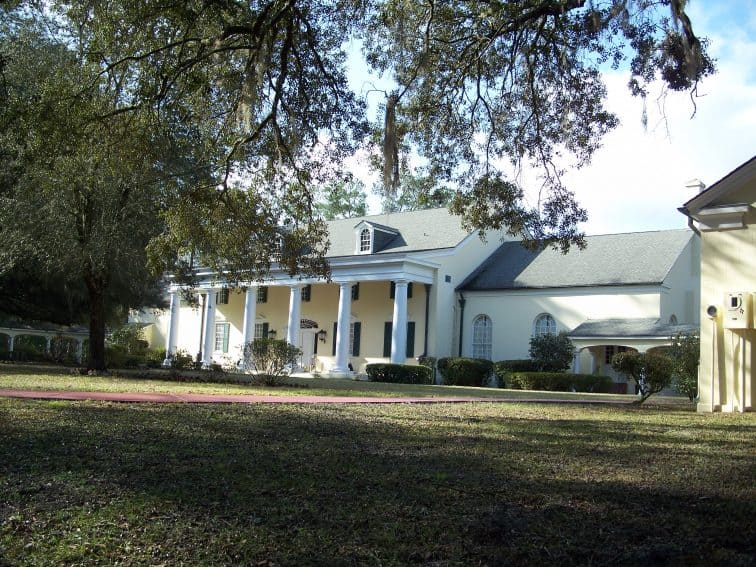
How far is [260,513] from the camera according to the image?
4.71 m

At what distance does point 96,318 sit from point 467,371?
15.1 meters

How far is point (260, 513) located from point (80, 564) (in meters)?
1.22

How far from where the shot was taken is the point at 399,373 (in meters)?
29.1

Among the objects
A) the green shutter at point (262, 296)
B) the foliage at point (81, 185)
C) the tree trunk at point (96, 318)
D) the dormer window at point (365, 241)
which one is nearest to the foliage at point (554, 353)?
the dormer window at point (365, 241)

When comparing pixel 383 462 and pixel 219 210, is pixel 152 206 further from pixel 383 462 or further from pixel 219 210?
pixel 383 462

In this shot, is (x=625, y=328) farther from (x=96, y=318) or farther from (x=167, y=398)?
(x=167, y=398)

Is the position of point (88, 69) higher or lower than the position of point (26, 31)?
lower

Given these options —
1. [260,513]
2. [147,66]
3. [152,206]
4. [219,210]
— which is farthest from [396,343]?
[260,513]

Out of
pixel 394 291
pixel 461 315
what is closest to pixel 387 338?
pixel 394 291

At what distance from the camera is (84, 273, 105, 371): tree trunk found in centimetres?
2048

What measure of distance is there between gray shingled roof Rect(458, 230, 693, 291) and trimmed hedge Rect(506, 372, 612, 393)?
14.8ft

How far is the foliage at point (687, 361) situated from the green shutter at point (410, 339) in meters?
16.7

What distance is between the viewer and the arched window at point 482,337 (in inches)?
1291

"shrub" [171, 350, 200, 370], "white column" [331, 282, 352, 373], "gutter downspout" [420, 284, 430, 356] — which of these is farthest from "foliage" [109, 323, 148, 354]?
"gutter downspout" [420, 284, 430, 356]
